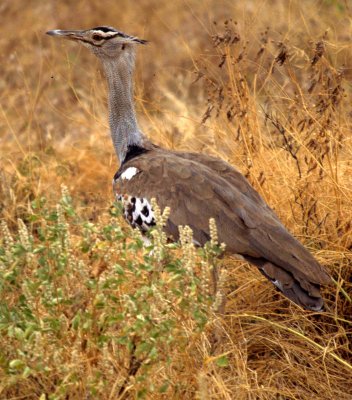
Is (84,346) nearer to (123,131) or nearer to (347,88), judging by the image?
(123,131)

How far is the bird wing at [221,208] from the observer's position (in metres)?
3.23

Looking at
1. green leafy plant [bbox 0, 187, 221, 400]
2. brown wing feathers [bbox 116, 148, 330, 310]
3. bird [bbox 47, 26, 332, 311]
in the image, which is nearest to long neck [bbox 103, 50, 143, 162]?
bird [bbox 47, 26, 332, 311]

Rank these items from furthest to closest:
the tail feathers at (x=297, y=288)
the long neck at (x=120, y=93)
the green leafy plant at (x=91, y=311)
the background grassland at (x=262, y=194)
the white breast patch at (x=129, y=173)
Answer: the long neck at (x=120, y=93) < the white breast patch at (x=129, y=173) < the tail feathers at (x=297, y=288) < the background grassland at (x=262, y=194) < the green leafy plant at (x=91, y=311)

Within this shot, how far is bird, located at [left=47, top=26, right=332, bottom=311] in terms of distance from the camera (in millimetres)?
3209

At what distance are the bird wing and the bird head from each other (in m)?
0.56

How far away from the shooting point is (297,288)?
3.16 m

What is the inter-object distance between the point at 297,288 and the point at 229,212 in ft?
1.29

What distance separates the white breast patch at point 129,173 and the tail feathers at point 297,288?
714 mm

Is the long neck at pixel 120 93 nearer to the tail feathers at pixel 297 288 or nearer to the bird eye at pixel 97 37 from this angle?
the bird eye at pixel 97 37

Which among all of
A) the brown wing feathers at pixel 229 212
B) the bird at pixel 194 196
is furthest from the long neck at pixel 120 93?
the brown wing feathers at pixel 229 212

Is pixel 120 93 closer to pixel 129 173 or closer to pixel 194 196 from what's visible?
pixel 129 173

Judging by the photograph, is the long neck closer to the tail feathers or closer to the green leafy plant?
the tail feathers

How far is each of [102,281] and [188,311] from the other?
0.82 ft

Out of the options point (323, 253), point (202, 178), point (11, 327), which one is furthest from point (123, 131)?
point (11, 327)
